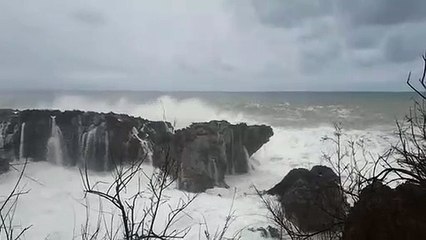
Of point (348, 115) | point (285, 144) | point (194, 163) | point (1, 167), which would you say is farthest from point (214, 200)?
point (348, 115)

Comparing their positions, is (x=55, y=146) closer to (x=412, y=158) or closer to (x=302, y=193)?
(x=302, y=193)

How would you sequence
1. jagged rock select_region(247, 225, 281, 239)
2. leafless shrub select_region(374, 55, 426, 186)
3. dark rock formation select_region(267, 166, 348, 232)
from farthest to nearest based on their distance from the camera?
jagged rock select_region(247, 225, 281, 239)
dark rock formation select_region(267, 166, 348, 232)
leafless shrub select_region(374, 55, 426, 186)

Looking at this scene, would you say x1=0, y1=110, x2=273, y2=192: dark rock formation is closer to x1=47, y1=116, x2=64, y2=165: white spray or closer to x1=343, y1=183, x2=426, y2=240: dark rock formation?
x1=47, y1=116, x2=64, y2=165: white spray

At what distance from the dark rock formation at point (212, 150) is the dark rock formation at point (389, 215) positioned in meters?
11.7

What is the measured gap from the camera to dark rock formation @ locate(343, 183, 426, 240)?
2.86m

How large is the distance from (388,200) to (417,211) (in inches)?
8.4

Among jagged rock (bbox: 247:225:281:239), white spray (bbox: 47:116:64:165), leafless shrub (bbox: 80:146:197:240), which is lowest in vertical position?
jagged rock (bbox: 247:225:281:239)

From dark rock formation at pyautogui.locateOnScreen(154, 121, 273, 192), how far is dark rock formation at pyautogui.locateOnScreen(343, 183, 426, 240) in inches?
460

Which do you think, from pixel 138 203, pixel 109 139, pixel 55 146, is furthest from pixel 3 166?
pixel 138 203

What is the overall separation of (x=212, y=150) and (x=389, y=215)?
14641mm

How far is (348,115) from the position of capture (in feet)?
146

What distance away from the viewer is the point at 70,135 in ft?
63.8

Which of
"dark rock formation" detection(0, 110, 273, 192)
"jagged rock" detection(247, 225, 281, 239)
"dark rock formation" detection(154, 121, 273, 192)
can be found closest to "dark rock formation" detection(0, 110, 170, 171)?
"dark rock formation" detection(0, 110, 273, 192)

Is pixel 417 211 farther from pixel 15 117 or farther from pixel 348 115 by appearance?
pixel 348 115
